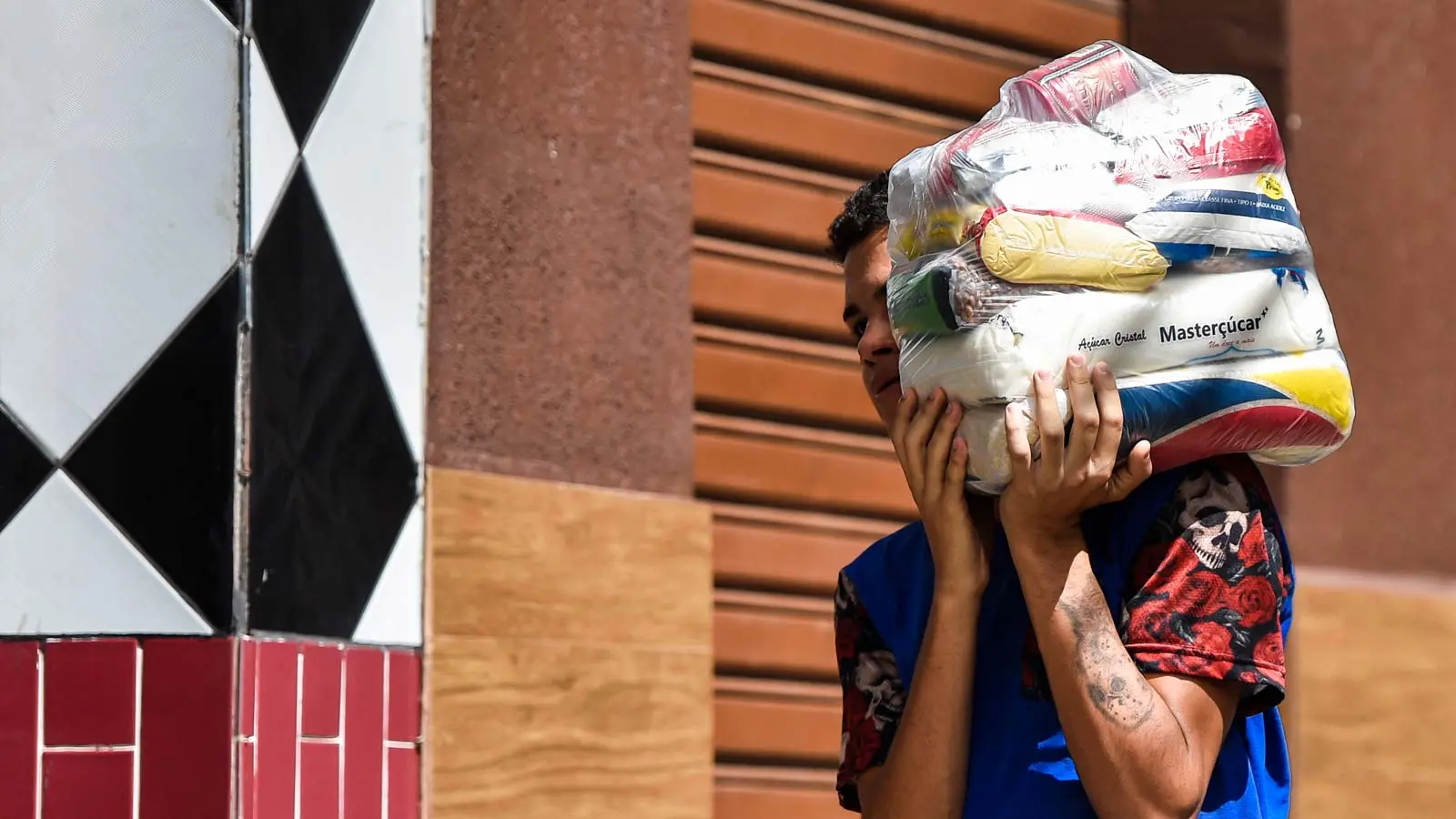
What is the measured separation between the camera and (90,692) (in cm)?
289

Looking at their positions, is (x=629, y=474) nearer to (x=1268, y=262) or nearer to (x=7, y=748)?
(x=7, y=748)

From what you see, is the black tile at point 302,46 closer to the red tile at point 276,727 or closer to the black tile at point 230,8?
the black tile at point 230,8

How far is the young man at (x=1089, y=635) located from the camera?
2.13 m

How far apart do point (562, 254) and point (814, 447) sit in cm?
97

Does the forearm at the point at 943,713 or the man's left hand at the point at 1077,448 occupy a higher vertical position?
the man's left hand at the point at 1077,448

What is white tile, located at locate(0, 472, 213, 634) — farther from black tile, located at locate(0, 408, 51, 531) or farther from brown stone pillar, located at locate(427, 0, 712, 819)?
brown stone pillar, located at locate(427, 0, 712, 819)

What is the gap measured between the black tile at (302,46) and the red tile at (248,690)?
0.92 metres

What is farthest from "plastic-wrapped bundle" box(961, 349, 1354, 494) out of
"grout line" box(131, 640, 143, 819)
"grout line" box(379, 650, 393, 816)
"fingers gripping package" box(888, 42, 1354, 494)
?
"grout line" box(379, 650, 393, 816)

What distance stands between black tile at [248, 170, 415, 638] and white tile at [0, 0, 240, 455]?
15cm

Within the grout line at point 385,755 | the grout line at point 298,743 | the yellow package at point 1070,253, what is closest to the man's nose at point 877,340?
the yellow package at point 1070,253

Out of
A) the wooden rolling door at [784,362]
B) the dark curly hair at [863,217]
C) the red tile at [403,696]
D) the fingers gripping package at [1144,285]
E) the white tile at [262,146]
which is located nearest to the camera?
the fingers gripping package at [1144,285]

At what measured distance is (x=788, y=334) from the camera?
491cm

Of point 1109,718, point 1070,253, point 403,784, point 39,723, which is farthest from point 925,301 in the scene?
point 403,784

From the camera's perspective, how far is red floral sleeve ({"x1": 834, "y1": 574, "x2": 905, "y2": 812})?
2.54 meters
